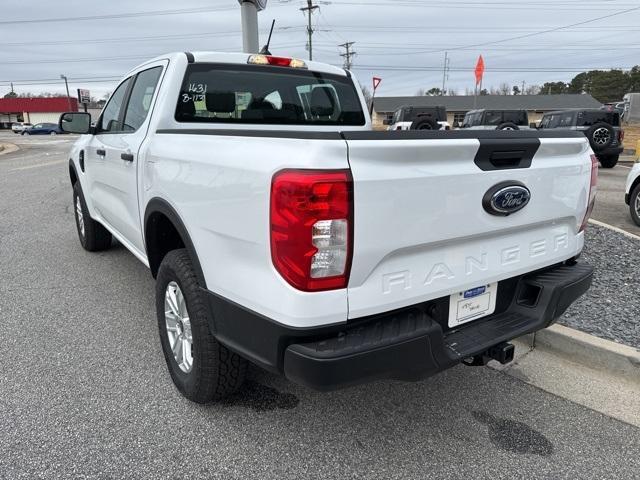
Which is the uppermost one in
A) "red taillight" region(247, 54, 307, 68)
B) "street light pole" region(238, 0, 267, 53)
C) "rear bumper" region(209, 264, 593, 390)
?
"street light pole" region(238, 0, 267, 53)

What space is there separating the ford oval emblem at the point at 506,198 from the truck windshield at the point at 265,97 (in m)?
2.07

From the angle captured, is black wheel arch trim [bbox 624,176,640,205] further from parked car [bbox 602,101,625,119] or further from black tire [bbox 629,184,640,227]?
parked car [bbox 602,101,625,119]

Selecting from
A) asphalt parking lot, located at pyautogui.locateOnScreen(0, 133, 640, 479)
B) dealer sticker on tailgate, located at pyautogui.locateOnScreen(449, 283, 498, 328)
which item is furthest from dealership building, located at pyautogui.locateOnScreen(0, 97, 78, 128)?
dealer sticker on tailgate, located at pyautogui.locateOnScreen(449, 283, 498, 328)

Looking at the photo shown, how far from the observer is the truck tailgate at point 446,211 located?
6.47 feet

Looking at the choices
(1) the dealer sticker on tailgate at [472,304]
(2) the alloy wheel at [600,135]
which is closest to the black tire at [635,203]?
(1) the dealer sticker on tailgate at [472,304]

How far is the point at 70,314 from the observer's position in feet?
13.8

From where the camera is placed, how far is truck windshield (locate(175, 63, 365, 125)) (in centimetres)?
355

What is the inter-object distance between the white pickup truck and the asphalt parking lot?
287mm

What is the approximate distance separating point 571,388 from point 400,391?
41.0 inches

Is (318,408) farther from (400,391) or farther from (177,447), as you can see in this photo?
(177,447)

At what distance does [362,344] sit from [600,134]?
15.5 m

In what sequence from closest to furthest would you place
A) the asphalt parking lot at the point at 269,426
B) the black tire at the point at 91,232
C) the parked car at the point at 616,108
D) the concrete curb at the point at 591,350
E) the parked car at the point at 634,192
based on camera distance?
1. the asphalt parking lot at the point at 269,426
2. the concrete curb at the point at 591,350
3. the black tire at the point at 91,232
4. the parked car at the point at 634,192
5. the parked car at the point at 616,108

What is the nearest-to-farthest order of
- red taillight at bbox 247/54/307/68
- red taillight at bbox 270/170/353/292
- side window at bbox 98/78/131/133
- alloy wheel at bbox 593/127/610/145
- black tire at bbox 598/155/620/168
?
red taillight at bbox 270/170/353/292 < red taillight at bbox 247/54/307/68 < side window at bbox 98/78/131/133 < alloy wheel at bbox 593/127/610/145 < black tire at bbox 598/155/620/168

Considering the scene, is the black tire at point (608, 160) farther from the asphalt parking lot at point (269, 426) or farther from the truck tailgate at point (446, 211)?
the truck tailgate at point (446, 211)
